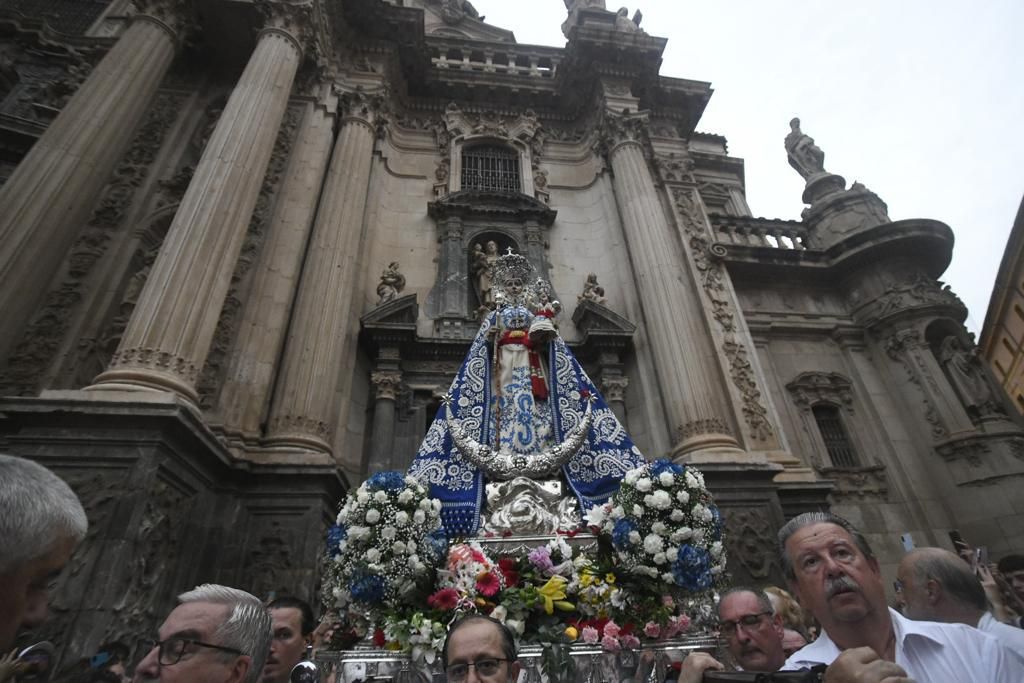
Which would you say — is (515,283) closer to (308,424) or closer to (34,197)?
(308,424)

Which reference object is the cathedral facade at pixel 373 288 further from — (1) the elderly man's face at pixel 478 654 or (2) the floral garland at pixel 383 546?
(1) the elderly man's face at pixel 478 654

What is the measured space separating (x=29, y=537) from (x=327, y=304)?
7654 millimetres

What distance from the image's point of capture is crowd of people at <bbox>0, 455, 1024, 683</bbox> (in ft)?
4.35

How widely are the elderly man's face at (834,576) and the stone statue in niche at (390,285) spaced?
8.89 m

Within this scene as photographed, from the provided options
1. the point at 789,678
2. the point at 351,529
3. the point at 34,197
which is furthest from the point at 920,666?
the point at 34,197

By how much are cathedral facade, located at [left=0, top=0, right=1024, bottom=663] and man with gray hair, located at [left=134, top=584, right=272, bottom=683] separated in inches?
147

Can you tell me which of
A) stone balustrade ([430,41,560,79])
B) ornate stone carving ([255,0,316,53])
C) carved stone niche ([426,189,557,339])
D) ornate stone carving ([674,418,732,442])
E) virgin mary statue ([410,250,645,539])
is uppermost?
stone balustrade ([430,41,560,79])

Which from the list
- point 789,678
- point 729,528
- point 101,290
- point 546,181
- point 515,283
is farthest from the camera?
point 546,181

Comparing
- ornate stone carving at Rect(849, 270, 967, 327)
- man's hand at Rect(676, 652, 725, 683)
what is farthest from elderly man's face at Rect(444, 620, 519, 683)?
ornate stone carving at Rect(849, 270, 967, 327)

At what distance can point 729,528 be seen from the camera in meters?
7.45

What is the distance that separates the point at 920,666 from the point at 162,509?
614cm

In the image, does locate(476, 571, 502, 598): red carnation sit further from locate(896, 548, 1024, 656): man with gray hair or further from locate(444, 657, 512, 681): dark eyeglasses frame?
locate(896, 548, 1024, 656): man with gray hair

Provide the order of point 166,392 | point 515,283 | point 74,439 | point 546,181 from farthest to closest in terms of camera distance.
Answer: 1. point 546,181
2. point 515,283
3. point 166,392
4. point 74,439

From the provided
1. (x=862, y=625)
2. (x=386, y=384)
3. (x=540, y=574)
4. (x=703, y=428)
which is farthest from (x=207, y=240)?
(x=703, y=428)
